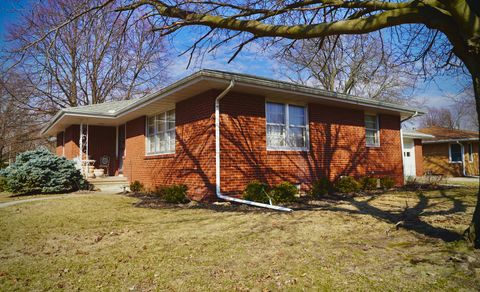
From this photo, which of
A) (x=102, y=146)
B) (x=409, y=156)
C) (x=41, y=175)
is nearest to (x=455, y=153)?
(x=409, y=156)

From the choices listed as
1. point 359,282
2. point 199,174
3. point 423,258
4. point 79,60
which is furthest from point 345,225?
point 79,60

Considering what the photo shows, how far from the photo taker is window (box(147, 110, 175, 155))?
38.1ft

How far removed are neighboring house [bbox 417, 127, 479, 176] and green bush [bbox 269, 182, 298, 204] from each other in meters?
17.7

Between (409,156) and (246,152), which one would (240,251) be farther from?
(409,156)

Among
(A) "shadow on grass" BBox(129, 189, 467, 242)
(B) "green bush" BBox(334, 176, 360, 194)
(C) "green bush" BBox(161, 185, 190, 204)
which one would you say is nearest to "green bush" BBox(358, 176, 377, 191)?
(B) "green bush" BBox(334, 176, 360, 194)

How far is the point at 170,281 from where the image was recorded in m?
3.54

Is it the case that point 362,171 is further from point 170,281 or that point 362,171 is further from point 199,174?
point 170,281

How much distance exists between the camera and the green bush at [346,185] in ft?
37.8

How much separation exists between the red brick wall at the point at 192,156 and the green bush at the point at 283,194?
5.54ft

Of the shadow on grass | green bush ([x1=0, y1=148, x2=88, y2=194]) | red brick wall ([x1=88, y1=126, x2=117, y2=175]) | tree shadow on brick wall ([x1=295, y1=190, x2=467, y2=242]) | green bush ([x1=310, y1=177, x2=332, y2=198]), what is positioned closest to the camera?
tree shadow on brick wall ([x1=295, y1=190, x2=467, y2=242])

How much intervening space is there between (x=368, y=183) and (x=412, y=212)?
520 cm

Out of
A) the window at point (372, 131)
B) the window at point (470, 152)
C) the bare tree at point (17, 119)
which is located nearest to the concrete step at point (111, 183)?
the window at point (372, 131)

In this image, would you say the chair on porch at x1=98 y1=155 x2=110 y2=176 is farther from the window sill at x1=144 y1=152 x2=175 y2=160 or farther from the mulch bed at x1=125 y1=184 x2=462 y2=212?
the mulch bed at x1=125 y1=184 x2=462 y2=212

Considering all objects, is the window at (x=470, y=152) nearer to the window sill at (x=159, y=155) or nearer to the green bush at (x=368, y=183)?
the green bush at (x=368, y=183)
